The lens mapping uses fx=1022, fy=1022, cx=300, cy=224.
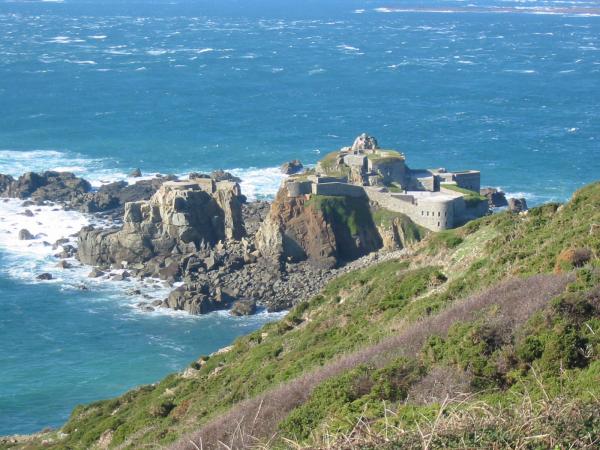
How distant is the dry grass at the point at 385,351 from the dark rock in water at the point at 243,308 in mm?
40880

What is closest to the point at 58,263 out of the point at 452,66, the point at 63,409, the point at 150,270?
the point at 150,270

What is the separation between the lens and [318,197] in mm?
74875

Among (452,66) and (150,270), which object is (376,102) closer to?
(452,66)

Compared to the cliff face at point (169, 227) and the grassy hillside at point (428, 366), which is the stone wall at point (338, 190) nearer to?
the cliff face at point (169, 227)

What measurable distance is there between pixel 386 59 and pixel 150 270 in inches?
4488

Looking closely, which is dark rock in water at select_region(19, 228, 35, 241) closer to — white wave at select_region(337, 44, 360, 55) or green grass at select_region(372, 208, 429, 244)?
green grass at select_region(372, 208, 429, 244)

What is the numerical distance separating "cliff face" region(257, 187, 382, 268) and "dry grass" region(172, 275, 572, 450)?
1887 inches

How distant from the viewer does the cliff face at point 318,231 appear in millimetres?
72312

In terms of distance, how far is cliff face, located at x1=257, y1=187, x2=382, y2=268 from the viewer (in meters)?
72.3

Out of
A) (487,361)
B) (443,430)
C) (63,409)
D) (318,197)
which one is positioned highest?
(443,430)

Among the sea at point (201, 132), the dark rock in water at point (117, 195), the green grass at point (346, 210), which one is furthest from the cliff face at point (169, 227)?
the dark rock in water at point (117, 195)

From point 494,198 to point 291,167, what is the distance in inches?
891

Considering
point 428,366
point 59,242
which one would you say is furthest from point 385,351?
point 59,242

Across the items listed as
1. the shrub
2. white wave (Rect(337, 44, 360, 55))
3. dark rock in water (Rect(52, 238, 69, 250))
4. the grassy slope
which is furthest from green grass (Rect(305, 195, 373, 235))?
white wave (Rect(337, 44, 360, 55))
